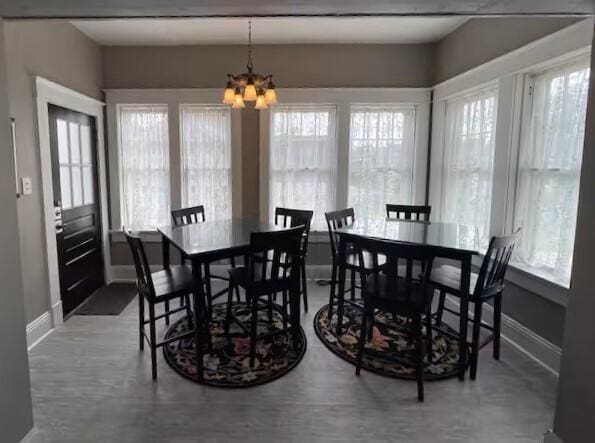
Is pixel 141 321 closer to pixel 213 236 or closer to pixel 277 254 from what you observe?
pixel 213 236

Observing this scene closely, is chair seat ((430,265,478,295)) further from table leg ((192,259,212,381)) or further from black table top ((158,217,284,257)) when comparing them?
table leg ((192,259,212,381))

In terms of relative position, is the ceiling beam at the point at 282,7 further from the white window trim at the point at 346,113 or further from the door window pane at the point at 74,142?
the white window trim at the point at 346,113

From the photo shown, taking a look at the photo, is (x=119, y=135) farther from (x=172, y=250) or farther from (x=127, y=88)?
(x=172, y=250)

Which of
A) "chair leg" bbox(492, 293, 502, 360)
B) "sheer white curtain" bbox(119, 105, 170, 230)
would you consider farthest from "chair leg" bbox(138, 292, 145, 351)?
"chair leg" bbox(492, 293, 502, 360)

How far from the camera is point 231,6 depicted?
1.39 m

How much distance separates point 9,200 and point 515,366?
120 inches

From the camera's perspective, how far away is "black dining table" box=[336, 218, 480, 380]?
230cm

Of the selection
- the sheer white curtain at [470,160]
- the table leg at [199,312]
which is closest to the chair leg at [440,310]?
the sheer white curtain at [470,160]

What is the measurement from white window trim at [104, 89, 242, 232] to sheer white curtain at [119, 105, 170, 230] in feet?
0.21

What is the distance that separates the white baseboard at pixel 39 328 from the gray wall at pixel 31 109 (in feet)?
0.15

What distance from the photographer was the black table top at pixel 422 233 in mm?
2422

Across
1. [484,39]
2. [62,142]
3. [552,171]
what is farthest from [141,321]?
[484,39]

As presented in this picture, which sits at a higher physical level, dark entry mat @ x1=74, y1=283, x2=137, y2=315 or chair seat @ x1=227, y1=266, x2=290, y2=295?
chair seat @ x1=227, y1=266, x2=290, y2=295

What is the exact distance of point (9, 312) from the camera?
1620mm
